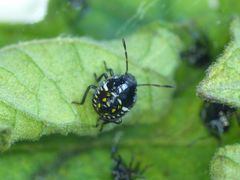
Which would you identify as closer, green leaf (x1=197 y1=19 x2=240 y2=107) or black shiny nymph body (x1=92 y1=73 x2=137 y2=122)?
green leaf (x1=197 y1=19 x2=240 y2=107)

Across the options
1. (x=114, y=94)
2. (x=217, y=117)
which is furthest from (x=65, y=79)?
(x=217, y=117)

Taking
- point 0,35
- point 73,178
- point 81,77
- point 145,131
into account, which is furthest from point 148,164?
point 0,35

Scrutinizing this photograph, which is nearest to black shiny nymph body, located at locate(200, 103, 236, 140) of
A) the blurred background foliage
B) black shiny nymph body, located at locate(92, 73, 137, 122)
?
the blurred background foliage

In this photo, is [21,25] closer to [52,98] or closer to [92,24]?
[92,24]

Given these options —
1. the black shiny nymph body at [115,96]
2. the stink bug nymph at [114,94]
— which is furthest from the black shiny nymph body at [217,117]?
the black shiny nymph body at [115,96]

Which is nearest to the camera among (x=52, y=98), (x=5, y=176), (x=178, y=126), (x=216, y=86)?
(x=216, y=86)

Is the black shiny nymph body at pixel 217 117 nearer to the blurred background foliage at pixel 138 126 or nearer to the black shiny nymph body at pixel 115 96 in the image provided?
the blurred background foliage at pixel 138 126

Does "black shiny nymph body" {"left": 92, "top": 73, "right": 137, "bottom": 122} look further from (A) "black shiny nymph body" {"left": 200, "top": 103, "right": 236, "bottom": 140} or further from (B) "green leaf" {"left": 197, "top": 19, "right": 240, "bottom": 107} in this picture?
(B) "green leaf" {"left": 197, "top": 19, "right": 240, "bottom": 107}
